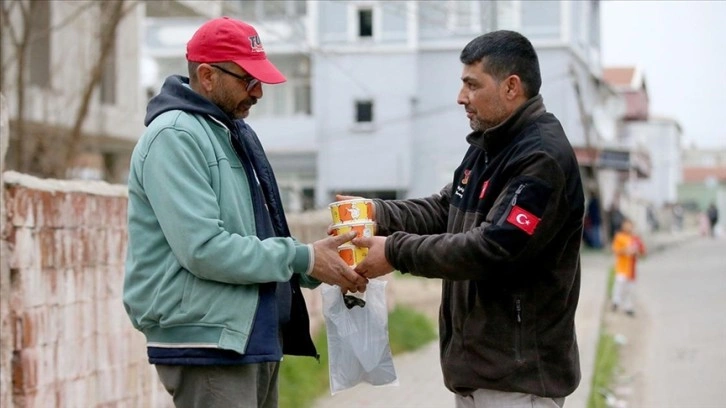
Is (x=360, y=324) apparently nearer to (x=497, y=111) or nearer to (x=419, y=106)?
(x=497, y=111)

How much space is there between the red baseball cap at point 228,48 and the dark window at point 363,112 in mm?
30016

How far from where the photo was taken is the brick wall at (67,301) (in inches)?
209

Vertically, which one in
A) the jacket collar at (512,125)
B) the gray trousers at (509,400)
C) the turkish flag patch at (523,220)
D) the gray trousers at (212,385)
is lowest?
the gray trousers at (509,400)

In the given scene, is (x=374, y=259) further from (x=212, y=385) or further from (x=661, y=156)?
(x=661, y=156)

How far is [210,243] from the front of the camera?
3461 mm

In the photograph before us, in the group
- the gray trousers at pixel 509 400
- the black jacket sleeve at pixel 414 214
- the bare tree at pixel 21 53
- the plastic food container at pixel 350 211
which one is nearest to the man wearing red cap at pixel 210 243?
the plastic food container at pixel 350 211

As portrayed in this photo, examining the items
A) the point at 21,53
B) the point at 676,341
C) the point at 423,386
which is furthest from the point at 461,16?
the point at 676,341

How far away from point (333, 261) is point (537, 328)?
71 centimetres

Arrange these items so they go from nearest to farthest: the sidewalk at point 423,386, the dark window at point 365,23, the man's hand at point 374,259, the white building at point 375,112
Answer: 1. the man's hand at point 374,259
2. the sidewalk at point 423,386
3. the dark window at point 365,23
4. the white building at point 375,112

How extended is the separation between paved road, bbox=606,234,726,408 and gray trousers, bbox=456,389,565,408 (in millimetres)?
6582

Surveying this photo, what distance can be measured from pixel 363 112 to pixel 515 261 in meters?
30.5

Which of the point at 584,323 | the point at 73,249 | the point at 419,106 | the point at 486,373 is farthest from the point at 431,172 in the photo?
the point at 486,373

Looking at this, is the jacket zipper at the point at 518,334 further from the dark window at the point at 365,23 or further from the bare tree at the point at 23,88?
the dark window at the point at 365,23

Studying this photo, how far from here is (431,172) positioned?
111ft
